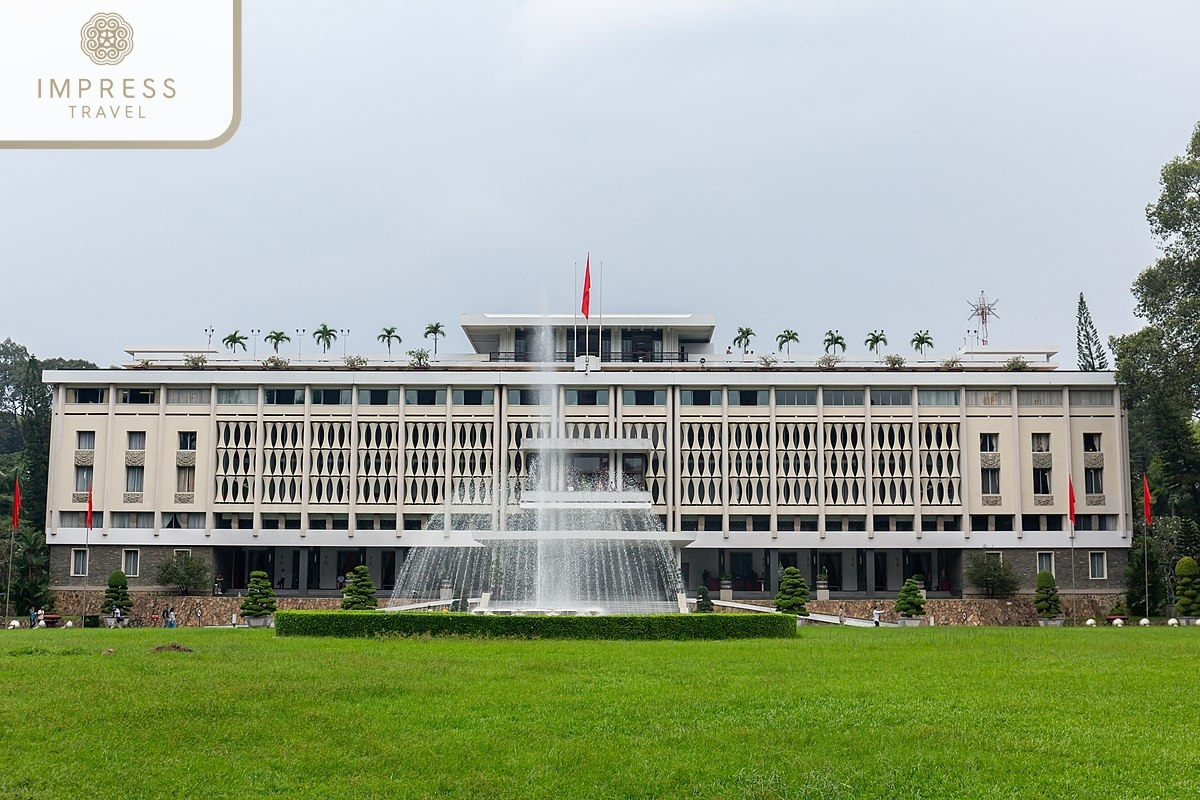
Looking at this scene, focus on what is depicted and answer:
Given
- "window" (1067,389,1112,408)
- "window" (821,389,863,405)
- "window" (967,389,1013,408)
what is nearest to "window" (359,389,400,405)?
"window" (821,389,863,405)

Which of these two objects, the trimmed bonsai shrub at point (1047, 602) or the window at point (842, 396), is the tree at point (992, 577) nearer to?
the trimmed bonsai shrub at point (1047, 602)

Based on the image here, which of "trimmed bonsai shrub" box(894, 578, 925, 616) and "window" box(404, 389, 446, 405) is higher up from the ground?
"window" box(404, 389, 446, 405)

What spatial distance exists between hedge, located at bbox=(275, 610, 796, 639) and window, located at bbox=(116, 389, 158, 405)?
31.5m

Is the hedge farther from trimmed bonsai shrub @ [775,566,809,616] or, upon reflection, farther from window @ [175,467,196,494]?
window @ [175,467,196,494]

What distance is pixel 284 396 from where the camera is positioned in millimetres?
57562

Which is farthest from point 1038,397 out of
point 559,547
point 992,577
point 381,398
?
point 381,398

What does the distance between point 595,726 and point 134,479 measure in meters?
46.4

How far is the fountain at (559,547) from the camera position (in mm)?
41656

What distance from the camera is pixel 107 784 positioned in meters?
13.1

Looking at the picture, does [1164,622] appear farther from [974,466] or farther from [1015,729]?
[1015,729]

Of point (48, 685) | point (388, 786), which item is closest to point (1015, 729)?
point (388, 786)

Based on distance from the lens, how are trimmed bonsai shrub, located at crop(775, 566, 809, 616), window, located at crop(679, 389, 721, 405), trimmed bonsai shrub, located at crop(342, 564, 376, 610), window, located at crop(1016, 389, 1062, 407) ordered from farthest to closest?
window, located at crop(679, 389, 721, 405) < window, located at crop(1016, 389, 1062, 407) < trimmed bonsai shrub, located at crop(775, 566, 809, 616) < trimmed bonsai shrub, located at crop(342, 564, 376, 610)

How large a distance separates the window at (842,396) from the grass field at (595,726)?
1373 inches

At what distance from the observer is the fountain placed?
41.7 meters
